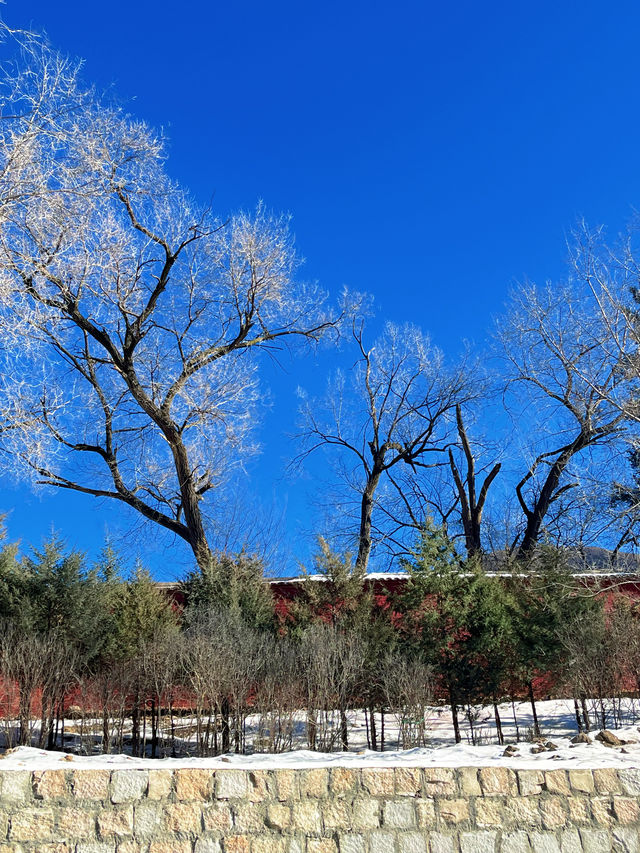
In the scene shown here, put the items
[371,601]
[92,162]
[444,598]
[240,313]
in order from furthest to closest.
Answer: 1. [240,313]
2. [371,601]
3. [444,598]
4. [92,162]

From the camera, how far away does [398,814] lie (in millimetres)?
6141

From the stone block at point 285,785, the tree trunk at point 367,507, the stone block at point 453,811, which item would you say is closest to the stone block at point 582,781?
the stone block at point 453,811

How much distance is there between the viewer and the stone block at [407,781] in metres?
6.18

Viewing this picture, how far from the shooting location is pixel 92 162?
11.2 meters

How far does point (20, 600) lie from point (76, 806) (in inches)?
290

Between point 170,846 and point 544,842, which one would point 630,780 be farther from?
point 170,846

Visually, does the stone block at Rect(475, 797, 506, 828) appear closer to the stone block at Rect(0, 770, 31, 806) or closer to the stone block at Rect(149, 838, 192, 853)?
the stone block at Rect(149, 838, 192, 853)

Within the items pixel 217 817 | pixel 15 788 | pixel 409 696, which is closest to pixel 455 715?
pixel 409 696

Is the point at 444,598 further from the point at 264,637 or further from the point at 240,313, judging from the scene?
the point at 240,313

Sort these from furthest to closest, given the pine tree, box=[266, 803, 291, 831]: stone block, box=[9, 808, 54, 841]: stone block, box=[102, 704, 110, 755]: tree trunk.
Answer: the pine tree, box=[102, 704, 110, 755]: tree trunk, box=[266, 803, 291, 831]: stone block, box=[9, 808, 54, 841]: stone block

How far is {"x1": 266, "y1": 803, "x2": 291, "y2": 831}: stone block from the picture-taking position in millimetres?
6059

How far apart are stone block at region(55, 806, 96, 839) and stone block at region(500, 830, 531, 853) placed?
3.23 m

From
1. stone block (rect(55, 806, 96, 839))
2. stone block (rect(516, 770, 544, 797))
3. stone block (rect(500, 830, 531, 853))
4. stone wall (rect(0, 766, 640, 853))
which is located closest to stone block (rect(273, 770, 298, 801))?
stone wall (rect(0, 766, 640, 853))

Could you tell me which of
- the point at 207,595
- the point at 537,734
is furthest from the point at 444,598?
the point at 207,595
